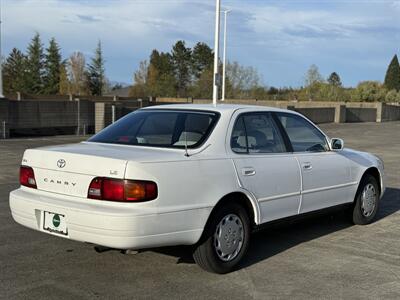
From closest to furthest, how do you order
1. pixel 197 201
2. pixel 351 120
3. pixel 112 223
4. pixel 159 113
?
1. pixel 112 223
2. pixel 197 201
3. pixel 159 113
4. pixel 351 120

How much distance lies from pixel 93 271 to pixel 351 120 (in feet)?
121

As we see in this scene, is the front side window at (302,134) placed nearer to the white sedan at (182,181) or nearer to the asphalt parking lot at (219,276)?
the white sedan at (182,181)

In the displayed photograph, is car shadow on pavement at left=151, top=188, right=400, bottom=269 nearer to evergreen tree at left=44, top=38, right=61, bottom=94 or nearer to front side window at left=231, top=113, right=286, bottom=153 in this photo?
front side window at left=231, top=113, right=286, bottom=153

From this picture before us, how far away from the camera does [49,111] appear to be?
21625 millimetres

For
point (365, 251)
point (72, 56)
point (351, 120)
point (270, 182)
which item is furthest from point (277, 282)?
point (72, 56)

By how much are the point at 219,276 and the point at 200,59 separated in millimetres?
87130

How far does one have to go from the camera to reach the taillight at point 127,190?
4465 millimetres

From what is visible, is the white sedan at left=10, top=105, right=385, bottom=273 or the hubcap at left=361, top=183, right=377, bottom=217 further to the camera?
the hubcap at left=361, top=183, right=377, bottom=217

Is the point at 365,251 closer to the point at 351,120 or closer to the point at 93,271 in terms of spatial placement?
the point at 93,271

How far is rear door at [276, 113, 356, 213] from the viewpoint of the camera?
6.09 metres

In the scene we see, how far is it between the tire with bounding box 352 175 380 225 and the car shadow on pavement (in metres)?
0.18

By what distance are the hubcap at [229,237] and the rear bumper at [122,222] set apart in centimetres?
31

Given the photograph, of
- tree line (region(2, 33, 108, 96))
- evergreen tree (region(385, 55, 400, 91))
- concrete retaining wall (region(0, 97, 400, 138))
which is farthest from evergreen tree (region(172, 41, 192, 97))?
concrete retaining wall (region(0, 97, 400, 138))

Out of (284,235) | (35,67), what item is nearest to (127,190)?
(284,235)
